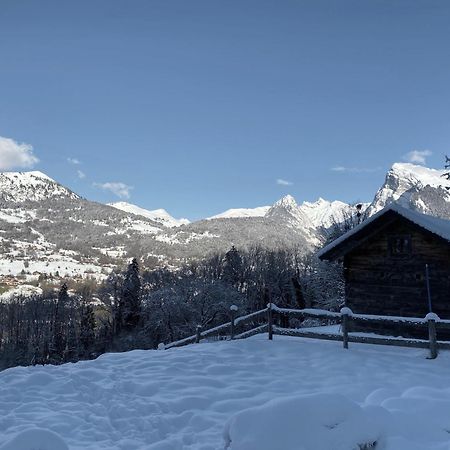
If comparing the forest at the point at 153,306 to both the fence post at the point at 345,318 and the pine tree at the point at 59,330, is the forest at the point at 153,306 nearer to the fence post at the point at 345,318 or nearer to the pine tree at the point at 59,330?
the pine tree at the point at 59,330

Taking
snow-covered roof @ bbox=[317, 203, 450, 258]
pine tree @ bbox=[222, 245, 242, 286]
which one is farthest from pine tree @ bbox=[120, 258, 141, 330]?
snow-covered roof @ bbox=[317, 203, 450, 258]

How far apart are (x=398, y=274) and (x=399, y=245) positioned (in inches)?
41.3

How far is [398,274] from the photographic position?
15.6m

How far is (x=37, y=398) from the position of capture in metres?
8.58

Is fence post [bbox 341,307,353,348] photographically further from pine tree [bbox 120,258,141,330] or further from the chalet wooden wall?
pine tree [bbox 120,258,141,330]

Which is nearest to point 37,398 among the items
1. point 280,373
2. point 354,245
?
point 280,373

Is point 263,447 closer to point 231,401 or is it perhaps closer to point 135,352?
point 231,401

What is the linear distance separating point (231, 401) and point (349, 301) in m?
9.71

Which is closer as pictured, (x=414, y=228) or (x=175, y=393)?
(x=175, y=393)

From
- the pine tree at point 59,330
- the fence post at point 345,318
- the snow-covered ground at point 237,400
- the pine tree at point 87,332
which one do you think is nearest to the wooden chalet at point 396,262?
the snow-covered ground at point 237,400

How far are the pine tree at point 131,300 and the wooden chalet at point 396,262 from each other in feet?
187

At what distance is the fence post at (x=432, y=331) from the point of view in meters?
11.1

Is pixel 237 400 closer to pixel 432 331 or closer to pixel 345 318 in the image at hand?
pixel 345 318

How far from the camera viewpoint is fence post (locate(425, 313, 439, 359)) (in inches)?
437
